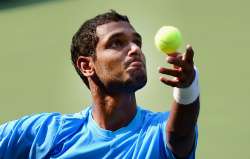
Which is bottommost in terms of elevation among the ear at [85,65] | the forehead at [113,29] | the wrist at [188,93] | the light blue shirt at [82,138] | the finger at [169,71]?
the light blue shirt at [82,138]

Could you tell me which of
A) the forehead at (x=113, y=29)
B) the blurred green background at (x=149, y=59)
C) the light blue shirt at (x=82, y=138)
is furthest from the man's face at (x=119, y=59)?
the blurred green background at (x=149, y=59)

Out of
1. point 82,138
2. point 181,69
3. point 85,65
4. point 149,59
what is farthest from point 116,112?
point 149,59

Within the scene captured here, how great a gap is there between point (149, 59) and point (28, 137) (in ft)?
3.59

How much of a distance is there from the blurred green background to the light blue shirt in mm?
845

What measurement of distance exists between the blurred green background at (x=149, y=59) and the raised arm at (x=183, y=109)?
1020 mm

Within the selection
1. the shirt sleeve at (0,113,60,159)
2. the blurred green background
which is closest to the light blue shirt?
the shirt sleeve at (0,113,60,159)

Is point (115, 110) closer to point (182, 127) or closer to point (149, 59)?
point (182, 127)

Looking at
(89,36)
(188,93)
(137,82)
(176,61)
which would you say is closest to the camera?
(176,61)

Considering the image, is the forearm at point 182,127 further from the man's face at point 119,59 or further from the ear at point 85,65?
the ear at point 85,65

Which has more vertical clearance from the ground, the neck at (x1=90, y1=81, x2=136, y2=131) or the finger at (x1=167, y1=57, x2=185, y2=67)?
the finger at (x1=167, y1=57, x2=185, y2=67)

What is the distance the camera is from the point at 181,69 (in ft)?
5.49

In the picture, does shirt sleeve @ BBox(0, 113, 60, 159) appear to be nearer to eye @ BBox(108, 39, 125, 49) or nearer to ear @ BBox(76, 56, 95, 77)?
ear @ BBox(76, 56, 95, 77)

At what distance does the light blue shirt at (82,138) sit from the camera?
6.37 feet

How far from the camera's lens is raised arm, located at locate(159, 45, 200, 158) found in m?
1.70
